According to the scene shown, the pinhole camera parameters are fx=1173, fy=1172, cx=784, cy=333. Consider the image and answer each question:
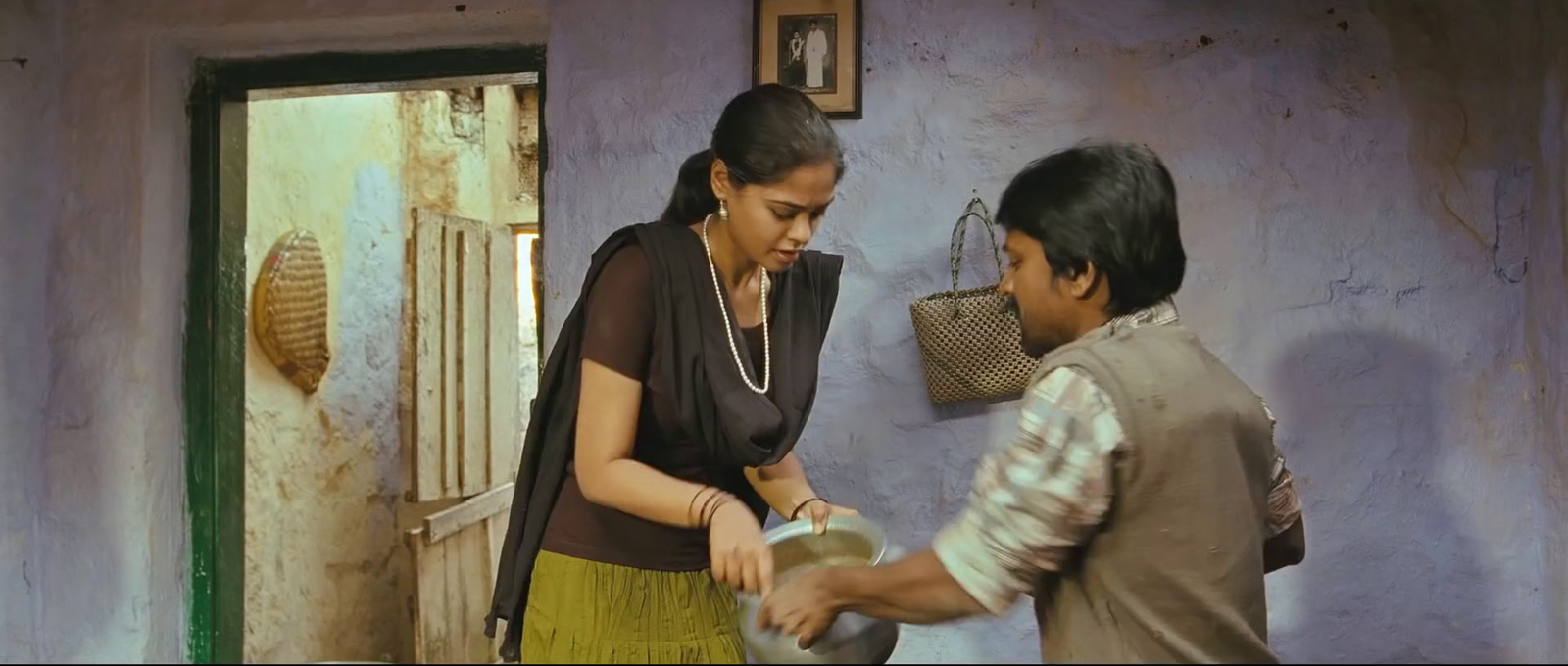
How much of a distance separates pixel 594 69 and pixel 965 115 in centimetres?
78

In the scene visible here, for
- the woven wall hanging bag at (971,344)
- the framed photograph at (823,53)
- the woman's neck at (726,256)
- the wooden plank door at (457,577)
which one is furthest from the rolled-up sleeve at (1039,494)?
the wooden plank door at (457,577)

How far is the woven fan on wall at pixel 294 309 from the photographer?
3279 millimetres

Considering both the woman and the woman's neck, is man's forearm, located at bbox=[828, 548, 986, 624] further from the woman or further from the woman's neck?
the woman's neck

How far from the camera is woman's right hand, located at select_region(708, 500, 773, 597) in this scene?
143 cm

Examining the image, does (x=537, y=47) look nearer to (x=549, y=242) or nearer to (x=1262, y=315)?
(x=549, y=242)

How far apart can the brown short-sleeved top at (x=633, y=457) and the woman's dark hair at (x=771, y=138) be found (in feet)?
0.63

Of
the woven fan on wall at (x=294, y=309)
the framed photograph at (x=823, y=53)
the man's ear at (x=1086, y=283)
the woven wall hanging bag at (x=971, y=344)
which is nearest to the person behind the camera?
the man's ear at (x=1086, y=283)

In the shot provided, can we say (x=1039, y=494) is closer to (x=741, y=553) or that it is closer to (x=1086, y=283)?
(x=1086, y=283)

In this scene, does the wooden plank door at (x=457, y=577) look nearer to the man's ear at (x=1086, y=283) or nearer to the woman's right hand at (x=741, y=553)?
the woman's right hand at (x=741, y=553)

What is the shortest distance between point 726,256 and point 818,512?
398 mm

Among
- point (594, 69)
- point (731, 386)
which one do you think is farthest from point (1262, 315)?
point (594, 69)

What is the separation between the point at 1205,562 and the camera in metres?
1.21

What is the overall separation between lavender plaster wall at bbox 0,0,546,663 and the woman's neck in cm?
114

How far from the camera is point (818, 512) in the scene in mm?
1573
